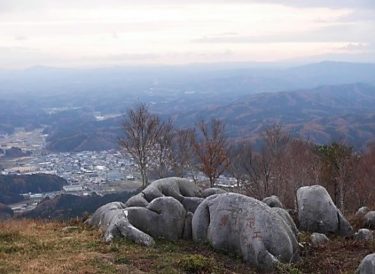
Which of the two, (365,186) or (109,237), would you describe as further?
(365,186)

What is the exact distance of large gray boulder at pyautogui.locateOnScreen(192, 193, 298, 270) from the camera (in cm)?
1989

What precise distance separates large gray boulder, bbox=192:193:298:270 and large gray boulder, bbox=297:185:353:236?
627cm

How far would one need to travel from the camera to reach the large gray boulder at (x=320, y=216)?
27.2 metres

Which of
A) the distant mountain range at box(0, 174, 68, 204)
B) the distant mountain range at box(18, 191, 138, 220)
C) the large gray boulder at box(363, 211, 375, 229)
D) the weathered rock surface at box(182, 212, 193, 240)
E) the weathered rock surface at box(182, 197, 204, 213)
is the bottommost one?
the distant mountain range at box(0, 174, 68, 204)

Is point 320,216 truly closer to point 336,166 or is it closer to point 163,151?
point 336,166

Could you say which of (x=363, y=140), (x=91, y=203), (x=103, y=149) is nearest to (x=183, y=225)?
(x=91, y=203)

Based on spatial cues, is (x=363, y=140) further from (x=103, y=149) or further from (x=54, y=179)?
(x=54, y=179)

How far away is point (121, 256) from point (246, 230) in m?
5.16

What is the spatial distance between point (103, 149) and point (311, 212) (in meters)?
143

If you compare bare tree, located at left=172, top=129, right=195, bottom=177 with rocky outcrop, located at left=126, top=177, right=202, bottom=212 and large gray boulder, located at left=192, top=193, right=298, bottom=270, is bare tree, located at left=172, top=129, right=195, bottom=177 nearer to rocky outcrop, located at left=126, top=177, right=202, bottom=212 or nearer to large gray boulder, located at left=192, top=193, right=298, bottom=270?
rocky outcrop, located at left=126, top=177, right=202, bottom=212

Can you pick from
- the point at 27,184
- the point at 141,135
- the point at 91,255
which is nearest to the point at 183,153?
the point at 141,135

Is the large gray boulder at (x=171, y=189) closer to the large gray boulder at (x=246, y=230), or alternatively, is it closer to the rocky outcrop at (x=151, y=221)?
the rocky outcrop at (x=151, y=221)

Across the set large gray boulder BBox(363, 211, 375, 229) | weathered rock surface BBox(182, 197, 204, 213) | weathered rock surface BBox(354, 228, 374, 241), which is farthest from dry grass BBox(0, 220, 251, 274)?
large gray boulder BBox(363, 211, 375, 229)

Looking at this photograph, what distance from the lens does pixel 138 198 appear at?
88.2ft
